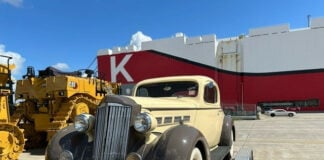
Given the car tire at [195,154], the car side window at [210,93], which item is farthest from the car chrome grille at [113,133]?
the car side window at [210,93]

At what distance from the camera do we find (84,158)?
17.3 ft

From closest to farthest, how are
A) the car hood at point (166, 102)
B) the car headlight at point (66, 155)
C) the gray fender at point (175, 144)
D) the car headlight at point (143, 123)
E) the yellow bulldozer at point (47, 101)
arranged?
the gray fender at point (175, 144), the car headlight at point (143, 123), the car headlight at point (66, 155), the car hood at point (166, 102), the yellow bulldozer at point (47, 101)

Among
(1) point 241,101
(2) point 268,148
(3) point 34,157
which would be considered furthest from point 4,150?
(1) point 241,101

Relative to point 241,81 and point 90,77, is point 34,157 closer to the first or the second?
point 90,77

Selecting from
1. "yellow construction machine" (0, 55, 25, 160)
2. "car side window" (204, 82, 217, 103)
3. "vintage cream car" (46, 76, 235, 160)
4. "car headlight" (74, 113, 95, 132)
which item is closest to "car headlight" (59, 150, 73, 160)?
"vintage cream car" (46, 76, 235, 160)

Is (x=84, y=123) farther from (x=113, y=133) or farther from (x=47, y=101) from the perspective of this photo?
(x=47, y=101)

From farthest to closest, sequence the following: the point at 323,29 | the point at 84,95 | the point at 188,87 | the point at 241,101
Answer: the point at 241,101 < the point at 323,29 < the point at 84,95 < the point at 188,87

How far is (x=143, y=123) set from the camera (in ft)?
16.8

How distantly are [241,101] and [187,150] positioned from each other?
131 feet

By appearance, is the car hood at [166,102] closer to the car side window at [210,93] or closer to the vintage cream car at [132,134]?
the vintage cream car at [132,134]

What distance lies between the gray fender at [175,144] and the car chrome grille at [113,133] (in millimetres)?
396

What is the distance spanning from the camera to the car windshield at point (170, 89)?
7281 mm

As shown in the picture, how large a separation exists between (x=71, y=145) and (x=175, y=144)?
1526mm

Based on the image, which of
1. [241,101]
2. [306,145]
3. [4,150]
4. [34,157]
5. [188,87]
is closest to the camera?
[188,87]
